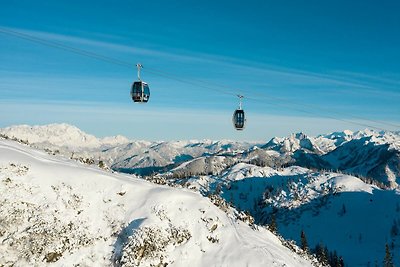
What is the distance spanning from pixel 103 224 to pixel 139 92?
19315 mm

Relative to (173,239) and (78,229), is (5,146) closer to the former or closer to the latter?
(78,229)

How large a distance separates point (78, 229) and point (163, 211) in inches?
338

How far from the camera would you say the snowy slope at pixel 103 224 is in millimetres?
35094

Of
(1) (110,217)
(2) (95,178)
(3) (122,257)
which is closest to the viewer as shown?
(3) (122,257)

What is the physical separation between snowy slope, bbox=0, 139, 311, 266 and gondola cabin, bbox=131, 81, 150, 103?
1216cm

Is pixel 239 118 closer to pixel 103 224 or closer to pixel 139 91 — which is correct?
pixel 139 91

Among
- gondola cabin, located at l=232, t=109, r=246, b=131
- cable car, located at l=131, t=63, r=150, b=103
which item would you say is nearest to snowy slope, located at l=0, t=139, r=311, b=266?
cable car, located at l=131, t=63, r=150, b=103

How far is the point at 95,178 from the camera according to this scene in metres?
42.4

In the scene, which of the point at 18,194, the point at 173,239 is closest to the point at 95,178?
the point at 18,194

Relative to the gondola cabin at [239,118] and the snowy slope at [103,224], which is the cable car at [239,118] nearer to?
the gondola cabin at [239,118]

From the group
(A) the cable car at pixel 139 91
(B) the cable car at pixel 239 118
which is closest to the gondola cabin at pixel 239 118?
(B) the cable car at pixel 239 118

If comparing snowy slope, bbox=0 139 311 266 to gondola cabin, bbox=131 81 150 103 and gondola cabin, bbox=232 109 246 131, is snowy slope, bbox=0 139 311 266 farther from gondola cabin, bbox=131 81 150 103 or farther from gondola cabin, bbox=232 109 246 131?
gondola cabin, bbox=232 109 246 131

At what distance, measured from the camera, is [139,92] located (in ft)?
170

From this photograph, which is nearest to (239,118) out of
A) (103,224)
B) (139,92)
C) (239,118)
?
(239,118)
